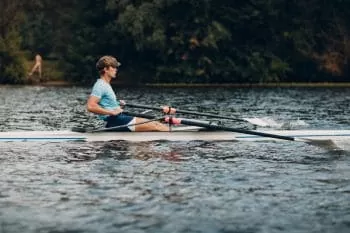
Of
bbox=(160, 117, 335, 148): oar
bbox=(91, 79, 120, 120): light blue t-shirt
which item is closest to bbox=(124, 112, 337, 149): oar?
bbox=(160, 117, 335, 148): oar

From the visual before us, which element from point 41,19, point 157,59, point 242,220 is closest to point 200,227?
point 242,220

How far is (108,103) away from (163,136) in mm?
1580

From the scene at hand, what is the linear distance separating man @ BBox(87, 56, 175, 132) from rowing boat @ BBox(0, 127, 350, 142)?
0.22 metres

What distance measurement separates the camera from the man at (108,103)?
17.4m

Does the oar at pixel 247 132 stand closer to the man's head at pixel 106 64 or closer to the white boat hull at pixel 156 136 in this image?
the white boat hull at pixel 156 136

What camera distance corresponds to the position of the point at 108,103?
1769 centimetres

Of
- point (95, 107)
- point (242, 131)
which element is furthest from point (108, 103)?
point (242, 131)

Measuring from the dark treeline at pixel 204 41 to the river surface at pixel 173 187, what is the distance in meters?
39.5

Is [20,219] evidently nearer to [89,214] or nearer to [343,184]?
[89,214]

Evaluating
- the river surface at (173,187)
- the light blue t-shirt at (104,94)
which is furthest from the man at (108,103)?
the river surface at (173,187)

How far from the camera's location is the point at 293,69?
6066 centimetres

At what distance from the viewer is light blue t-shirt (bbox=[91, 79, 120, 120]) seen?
57.3 feet

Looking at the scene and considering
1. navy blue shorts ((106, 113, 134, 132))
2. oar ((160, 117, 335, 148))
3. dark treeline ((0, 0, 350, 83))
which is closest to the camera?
oar ((160, 117, 335, 148))

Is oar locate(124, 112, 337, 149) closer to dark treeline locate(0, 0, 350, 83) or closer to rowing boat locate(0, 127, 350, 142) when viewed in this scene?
rowing boat locate(0, 127, 350, 142)
